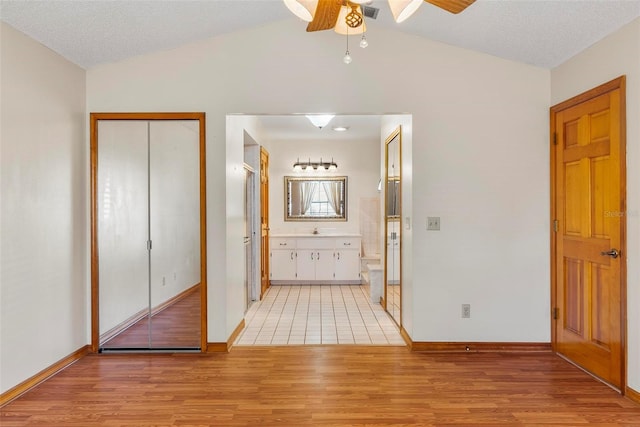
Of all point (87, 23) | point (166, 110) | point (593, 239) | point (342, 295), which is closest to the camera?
point (87, 23)

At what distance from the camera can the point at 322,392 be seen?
2.74m

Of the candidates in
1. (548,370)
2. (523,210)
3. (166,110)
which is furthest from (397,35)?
(548,370)

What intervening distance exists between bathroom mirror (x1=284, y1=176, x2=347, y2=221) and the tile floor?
1.47 meters

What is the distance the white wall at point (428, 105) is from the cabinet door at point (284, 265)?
319 cm

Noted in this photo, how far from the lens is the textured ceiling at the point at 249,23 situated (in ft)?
8.48

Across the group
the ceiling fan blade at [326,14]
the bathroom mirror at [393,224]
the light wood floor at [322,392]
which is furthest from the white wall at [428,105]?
the ceiling fan blade at [326,14]

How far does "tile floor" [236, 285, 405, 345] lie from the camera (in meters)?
3.82

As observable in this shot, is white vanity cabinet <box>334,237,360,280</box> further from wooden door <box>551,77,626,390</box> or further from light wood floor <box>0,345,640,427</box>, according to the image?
wooden door <box>551,77,626,390</box>

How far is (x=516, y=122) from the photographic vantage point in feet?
11.4

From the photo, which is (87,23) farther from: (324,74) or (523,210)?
(523,210)

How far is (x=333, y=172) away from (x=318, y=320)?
10.5ft

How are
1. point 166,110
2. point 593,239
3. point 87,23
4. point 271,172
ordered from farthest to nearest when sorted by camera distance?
point 271,172 → point 166,110 → point 593,239 → point 87,23

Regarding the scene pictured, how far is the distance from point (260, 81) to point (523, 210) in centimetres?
247

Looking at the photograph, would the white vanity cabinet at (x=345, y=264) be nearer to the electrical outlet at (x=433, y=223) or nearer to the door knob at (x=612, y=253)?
the electrical outlet at (x=433, y=223)
